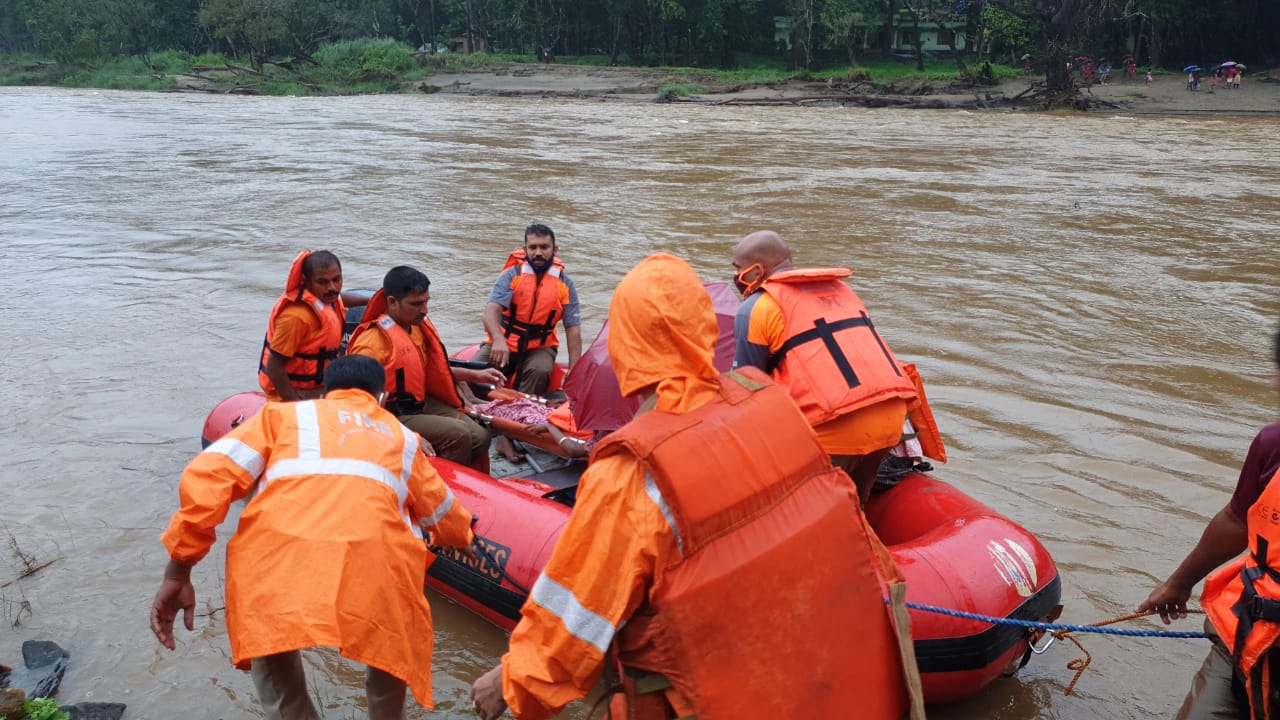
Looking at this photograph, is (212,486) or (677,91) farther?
(677,91)

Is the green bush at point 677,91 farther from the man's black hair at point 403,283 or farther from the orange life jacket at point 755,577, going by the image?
the orange life jacket at point 755,577

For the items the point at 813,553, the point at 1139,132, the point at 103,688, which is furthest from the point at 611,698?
the point at 1139,132

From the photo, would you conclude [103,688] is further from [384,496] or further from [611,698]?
[611,698]

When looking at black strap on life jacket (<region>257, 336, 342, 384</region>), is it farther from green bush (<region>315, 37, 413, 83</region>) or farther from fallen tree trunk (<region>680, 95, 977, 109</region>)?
green bush (<region>315, 37, 413, 83</region>)

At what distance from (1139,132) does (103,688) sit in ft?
82.8

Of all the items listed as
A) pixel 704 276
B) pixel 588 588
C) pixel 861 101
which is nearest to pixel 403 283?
pixel 588 588

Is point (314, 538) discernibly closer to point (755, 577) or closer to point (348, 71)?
point (755, 577)

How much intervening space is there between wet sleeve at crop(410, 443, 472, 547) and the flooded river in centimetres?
112

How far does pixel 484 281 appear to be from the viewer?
11047 millimetres

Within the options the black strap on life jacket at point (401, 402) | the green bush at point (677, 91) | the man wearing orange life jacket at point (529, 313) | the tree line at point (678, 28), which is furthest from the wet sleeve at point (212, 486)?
the green bush at point (677, 91)

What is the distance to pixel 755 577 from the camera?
2.14 m

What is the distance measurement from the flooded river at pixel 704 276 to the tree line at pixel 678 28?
12.4 meters

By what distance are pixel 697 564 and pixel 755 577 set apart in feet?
0.42

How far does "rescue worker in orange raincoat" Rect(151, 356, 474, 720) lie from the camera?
2.71 meters
